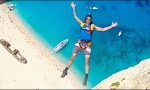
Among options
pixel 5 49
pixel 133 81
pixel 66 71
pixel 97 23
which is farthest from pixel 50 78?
pixel 97 23

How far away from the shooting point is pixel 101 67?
24.7 m

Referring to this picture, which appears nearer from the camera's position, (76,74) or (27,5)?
(76,74)

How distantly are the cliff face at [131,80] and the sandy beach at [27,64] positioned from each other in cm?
204

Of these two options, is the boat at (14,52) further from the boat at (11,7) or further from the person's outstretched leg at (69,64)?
the boat at (11,7)

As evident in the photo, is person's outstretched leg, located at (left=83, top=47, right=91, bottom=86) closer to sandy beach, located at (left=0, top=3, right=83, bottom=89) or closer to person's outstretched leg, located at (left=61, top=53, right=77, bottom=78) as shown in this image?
sandy beach, located at (left=0, top=3, right=83, bottom=89)

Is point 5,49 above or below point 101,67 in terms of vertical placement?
above

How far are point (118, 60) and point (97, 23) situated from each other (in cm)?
333

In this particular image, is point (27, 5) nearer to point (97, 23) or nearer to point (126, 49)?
point (97, 23)

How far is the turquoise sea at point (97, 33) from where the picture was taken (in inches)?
970

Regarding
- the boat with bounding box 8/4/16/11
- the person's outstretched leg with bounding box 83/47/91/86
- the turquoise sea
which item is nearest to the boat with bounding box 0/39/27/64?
the turquoise sea

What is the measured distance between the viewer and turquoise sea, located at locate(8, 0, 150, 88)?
80.8ft

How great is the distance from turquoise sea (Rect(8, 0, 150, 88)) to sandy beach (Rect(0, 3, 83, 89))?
630 mm

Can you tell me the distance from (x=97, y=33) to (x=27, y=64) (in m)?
6.11

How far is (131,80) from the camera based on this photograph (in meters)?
20.6
